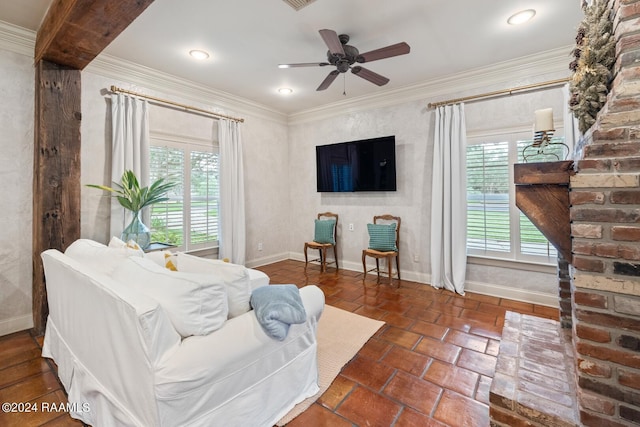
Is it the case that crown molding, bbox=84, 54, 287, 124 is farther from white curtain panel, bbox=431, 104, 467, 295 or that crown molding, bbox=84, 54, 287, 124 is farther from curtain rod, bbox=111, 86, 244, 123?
white curtain panel, bbox=431, 104, 467, 295

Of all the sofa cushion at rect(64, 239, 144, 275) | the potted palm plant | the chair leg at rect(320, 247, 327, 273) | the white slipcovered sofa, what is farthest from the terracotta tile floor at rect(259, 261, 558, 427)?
the potted palm plant

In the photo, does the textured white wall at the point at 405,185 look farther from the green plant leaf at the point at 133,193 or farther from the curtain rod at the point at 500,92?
the green plant leaf at the point at 133,193

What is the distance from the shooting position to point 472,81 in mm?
3520

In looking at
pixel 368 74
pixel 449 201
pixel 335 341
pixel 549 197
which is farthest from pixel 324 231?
pixel 549 197

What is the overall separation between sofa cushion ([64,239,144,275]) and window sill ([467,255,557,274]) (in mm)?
→ 3654

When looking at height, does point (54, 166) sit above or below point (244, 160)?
below

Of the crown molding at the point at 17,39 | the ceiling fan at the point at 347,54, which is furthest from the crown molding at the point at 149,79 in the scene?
the ceiling fan at the point at 347,54

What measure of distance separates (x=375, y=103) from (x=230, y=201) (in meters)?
2.69

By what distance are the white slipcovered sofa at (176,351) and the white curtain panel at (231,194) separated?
239 centimetres

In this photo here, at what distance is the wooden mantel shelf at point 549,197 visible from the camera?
1.36 meters

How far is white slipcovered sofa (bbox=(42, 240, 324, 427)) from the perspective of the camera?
113cm

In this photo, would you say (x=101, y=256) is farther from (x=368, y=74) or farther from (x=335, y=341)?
(x=368, y=74)

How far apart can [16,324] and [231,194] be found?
2.60m

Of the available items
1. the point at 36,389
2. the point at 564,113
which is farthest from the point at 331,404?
the point at 564,113
